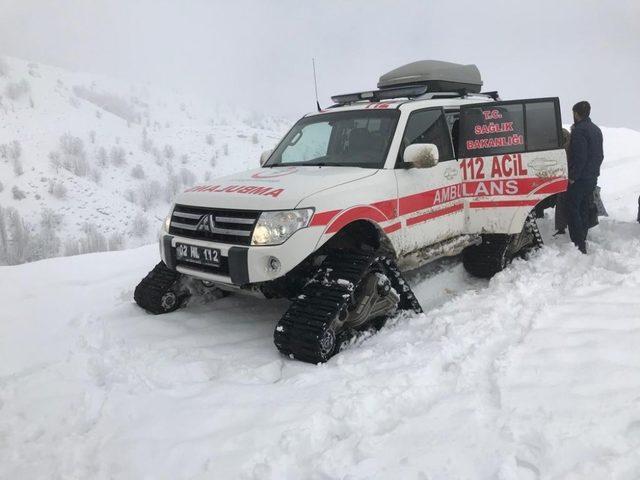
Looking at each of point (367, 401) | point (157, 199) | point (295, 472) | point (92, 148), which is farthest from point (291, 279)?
point (92, 148)

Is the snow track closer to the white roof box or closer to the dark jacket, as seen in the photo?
the dark jacket

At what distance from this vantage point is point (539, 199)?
5223 millimetres

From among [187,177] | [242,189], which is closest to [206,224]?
[242,189]

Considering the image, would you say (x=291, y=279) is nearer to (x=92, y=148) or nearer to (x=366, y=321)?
(x=366, y=321)

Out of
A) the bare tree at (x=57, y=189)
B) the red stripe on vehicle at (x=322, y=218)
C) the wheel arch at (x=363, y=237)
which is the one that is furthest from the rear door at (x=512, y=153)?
the bare tree at (x=57, y=189)

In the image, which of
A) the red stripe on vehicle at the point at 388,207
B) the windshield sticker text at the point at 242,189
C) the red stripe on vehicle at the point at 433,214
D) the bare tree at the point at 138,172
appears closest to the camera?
the windshield sticker text at the point at 242,189

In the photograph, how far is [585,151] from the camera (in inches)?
227

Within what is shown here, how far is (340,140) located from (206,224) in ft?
5.80

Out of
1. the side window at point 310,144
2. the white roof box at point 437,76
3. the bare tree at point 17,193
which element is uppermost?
the white roof box at point 437,76

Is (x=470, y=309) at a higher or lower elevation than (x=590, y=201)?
lower

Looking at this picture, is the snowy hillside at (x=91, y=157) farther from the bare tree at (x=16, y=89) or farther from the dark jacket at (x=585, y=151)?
the dark jacket at (x=585, y=151)

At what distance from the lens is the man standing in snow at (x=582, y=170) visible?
5.81 meters

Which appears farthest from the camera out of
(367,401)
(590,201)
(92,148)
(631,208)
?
(92,148)

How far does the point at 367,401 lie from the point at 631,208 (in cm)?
794
